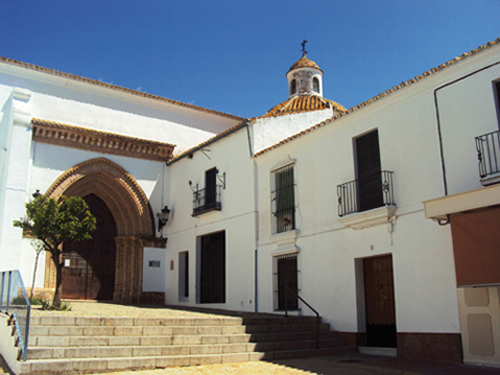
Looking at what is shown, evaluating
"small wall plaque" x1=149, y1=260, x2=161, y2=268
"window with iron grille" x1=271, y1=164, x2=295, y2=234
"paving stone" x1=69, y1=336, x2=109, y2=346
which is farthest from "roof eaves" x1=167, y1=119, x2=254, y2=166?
"paving stone" x1=69, y1=336, x2=109, y2=346

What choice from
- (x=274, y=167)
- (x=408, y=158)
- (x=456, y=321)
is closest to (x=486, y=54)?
(x=408, y=158)

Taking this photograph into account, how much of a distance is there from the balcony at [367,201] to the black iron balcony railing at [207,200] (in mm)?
4775

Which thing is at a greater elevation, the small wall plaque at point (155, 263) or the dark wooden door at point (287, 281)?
the small wall plaque at point (155, 263)

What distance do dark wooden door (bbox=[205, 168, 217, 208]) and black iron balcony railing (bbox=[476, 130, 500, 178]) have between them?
8528mm

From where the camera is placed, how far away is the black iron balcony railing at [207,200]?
15.2 metres

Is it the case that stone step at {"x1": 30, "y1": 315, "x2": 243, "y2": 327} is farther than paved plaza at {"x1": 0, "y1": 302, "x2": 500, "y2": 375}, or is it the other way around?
stone step at {"x1": 30, "y1": 315, "x2": 243, "y2": 327}

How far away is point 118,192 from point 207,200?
341cm

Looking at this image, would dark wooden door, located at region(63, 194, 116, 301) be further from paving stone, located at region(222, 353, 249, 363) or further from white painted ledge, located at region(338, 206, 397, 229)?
white painted ledge, located at region(338, 206, 397, 229)

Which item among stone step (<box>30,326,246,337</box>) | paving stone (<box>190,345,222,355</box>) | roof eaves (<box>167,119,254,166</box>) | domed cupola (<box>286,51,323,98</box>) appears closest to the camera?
stone step (<box>30,326,246,337</box>)

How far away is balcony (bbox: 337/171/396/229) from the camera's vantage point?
1027 cm

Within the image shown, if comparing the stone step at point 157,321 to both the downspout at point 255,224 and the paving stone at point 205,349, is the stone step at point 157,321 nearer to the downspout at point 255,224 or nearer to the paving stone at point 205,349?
the paving stone at point 205,349

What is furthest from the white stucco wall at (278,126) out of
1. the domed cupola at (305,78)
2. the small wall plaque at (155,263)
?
the small wall plaque at (155,263)

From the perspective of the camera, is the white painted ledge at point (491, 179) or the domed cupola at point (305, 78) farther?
the domed cupola at point (305, 78)

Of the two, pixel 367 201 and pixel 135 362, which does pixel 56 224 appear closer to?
pixel 135 362
